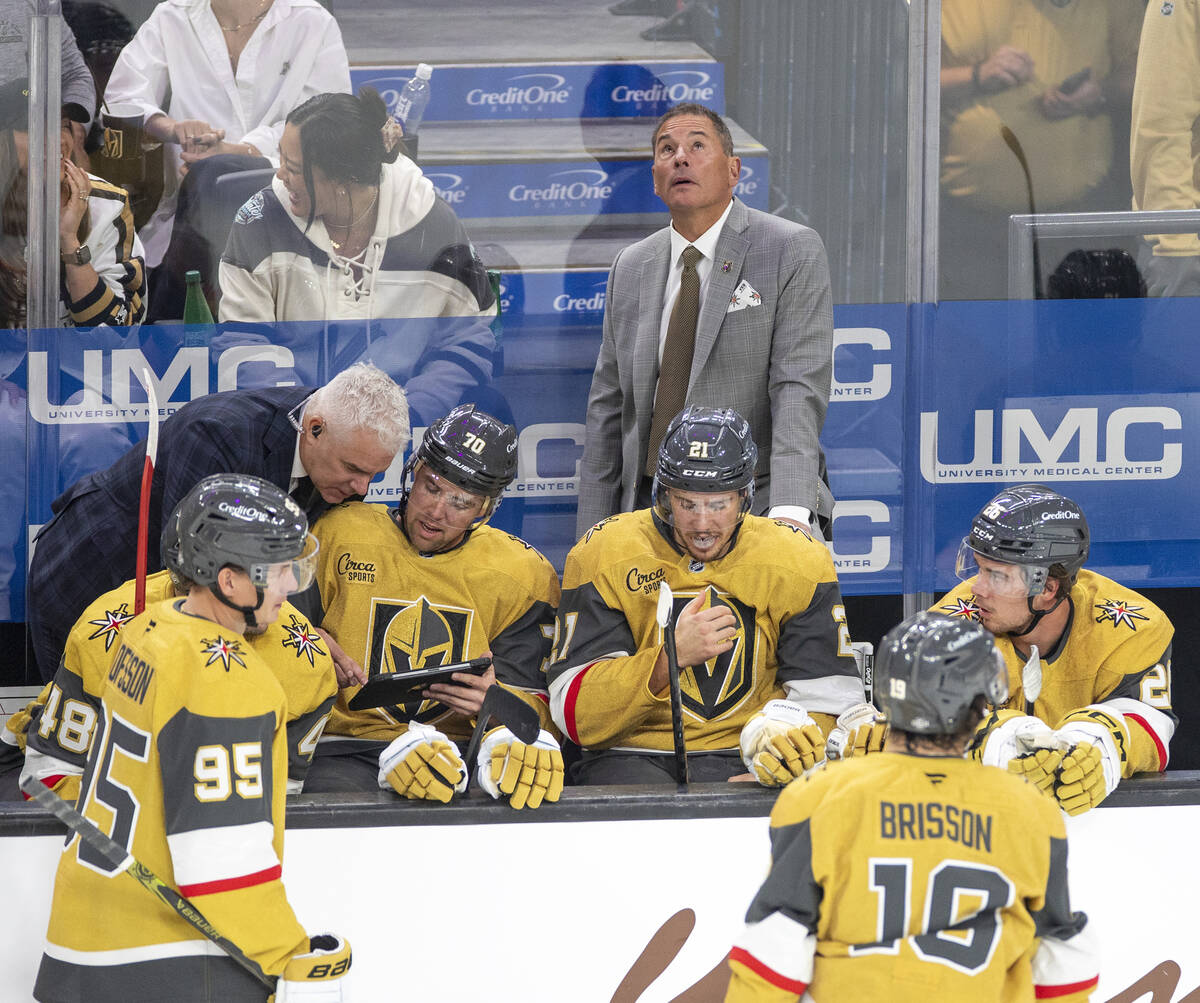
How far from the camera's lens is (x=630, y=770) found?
3.10m

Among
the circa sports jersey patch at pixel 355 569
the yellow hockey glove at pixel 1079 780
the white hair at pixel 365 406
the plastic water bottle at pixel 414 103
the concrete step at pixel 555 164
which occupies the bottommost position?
the yellow hockey glove at pixel 1079 780

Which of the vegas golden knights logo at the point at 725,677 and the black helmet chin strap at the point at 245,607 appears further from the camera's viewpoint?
the vegas golden knights logo at the point at 725,677

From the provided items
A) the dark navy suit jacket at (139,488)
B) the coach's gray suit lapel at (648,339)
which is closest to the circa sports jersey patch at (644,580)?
the coach's gray suit lapel at (648,339)

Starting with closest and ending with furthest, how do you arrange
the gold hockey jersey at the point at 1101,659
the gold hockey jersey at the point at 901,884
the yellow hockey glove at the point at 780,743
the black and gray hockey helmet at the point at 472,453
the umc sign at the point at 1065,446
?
the gold hockey jersey at the point at 901,884 < the yellow hockey glove at the point at 780,743 < the gold hockey jersey at the point at 1101,659 < the black and gray hockey helmet at the point at 472,453 < the umc sign at the point at 1065,446

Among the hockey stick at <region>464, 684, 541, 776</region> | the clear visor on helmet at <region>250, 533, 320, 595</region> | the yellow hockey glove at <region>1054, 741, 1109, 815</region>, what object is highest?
the clear visor on helmet at <region>250, 533, 320, 595</region>

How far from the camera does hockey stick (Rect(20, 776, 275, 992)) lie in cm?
214

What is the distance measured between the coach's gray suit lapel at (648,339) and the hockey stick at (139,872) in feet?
6.36

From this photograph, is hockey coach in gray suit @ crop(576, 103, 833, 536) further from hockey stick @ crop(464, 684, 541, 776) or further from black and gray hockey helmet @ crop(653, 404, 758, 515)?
hockey stick @ crop(464, 684, 541, 776)

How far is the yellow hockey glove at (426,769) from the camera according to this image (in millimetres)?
2814

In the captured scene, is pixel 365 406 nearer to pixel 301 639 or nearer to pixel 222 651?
pixel 301 639

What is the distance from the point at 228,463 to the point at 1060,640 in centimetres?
183

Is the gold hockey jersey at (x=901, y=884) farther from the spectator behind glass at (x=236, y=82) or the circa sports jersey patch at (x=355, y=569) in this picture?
the spectator behind glass at (x=236, y=82)

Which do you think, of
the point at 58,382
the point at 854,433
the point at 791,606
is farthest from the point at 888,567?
the point at 58,382

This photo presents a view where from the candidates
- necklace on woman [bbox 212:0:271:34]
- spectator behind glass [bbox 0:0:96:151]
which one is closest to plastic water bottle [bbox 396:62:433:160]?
necklace on woman [bbox 212:0:271:34]
